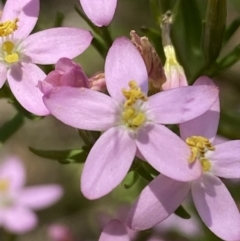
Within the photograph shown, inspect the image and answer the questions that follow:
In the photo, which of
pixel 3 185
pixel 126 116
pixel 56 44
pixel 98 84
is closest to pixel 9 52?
pixel 56 44

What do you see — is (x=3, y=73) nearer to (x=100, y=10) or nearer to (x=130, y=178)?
(x=100, y=10)

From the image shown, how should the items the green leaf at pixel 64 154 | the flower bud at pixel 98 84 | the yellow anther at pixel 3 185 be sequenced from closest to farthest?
the flower bud at pixel 98 84, the green leaf at pixel 64 154, the yellow anther at pixel 3 185

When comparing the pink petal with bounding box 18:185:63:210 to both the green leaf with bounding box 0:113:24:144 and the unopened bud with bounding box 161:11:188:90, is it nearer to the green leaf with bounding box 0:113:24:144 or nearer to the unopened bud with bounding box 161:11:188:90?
the green leaf with bounding box 0:113:24:144

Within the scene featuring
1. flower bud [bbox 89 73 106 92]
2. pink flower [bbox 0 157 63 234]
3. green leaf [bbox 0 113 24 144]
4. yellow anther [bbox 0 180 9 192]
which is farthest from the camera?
yellow anther [bbox 0 180 9 192]

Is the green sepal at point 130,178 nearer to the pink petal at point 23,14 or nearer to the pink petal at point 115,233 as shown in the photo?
the pink petal at point 115,233

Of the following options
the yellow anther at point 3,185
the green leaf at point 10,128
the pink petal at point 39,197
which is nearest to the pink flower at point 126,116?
the green leaf at point 10,128

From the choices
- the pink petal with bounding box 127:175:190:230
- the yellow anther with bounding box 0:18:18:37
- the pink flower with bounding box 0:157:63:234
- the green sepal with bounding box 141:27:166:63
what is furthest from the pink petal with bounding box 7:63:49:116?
the pink flower with bounding box 0:157:63:234
